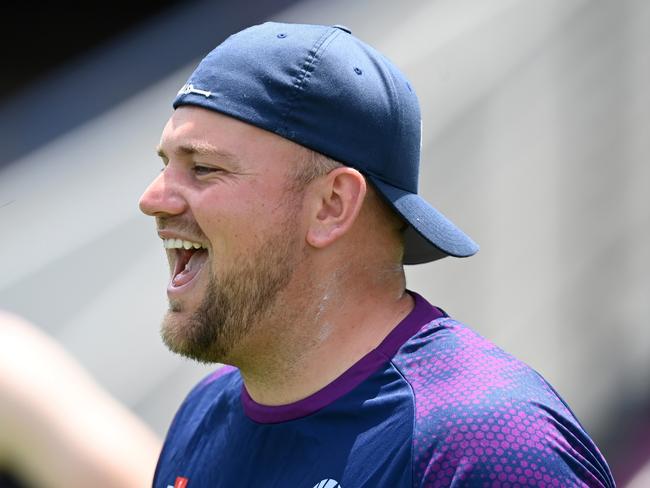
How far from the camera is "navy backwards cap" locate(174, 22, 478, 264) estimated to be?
1916mm

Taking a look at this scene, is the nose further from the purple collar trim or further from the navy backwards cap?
the purple collar trim

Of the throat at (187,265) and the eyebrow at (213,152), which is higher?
the eyebrow at (213,152)

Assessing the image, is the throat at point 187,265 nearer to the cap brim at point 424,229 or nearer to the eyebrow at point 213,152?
the eyebrow at point 213,152

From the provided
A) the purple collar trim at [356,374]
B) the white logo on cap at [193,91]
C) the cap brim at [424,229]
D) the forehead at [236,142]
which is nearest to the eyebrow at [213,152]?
the forehead at [236,142]

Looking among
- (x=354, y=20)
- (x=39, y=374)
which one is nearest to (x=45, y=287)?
(x=39, y=374)

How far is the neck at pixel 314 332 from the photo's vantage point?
1.92 m

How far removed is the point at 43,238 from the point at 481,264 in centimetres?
174

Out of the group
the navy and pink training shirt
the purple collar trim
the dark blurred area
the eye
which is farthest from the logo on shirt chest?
the dark blurred area

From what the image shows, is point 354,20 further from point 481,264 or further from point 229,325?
point 229,325

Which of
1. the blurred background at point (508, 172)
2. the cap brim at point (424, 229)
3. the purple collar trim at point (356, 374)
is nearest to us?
the purple collar trim at point (356, 374)

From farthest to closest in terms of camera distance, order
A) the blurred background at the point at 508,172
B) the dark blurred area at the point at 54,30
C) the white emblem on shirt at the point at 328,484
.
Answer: the dark blurred area at the point at 54,30, the blurred background at the point at 508,172, the white emblem on shirt at the point at 328,484

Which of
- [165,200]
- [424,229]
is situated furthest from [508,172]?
[165,200]

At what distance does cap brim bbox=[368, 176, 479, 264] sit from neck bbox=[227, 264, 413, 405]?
0.14 meters

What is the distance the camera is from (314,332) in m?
1.94
